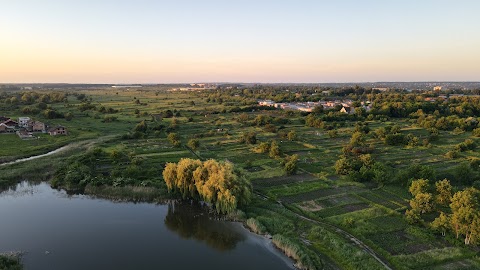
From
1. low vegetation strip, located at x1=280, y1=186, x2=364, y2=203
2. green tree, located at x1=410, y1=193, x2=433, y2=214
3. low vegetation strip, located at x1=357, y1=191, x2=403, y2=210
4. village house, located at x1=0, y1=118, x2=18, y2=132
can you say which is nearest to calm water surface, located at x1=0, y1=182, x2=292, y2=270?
low vegetation strip, located at x1=280, y1=186, x2=364, y2=203

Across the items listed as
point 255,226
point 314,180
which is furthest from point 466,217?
point 314,180

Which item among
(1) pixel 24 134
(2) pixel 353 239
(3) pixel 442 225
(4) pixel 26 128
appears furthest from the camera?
(4) pixel 26 128

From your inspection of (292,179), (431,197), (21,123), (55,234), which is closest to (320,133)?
(292,179)

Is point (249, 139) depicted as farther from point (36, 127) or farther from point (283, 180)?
point (36, 127)

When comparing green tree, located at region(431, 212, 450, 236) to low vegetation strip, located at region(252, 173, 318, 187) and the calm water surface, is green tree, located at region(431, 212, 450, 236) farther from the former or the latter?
low vegetation strip, located at region(252, 173, 318, 187)

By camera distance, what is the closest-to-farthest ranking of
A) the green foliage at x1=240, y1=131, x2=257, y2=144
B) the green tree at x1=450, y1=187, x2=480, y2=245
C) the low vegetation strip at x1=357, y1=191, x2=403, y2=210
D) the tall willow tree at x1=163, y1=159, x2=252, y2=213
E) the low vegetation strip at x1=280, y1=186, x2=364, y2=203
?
the green tree at x1=450, y1=187, x2=480, y2=245 < the tall willow tree at x1=163, y1=159, x2=252, y2=213 < the low vegetation strip at x1=357, y1=191, x2=403, y2=210 < the low vegetation strip at x1=280, y1=186, x2=364, y2=203 < the green foliage at x1=240, y1=131, x2=257, y2=144

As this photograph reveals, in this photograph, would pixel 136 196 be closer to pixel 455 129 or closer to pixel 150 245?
pixel 150 245
